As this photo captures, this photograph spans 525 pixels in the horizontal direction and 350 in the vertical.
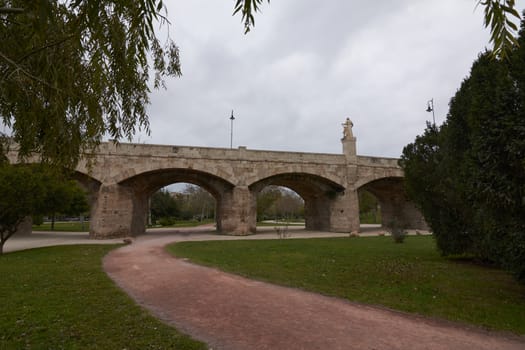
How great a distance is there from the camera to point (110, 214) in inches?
671

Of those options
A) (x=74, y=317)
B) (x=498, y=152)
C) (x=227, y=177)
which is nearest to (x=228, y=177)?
(x=227, y=177)

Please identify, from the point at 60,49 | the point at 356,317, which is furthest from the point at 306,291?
the point at 60,49

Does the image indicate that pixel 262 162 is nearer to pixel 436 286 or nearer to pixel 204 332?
pixel 436 286

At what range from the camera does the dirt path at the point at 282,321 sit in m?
3.54

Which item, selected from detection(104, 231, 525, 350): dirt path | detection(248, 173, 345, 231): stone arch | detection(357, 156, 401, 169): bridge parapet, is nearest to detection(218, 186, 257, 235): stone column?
detection(248, 173, 345, 231): stone arch

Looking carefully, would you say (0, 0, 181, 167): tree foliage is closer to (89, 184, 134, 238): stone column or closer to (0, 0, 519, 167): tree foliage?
(0, 0, 519, 167): tree foliage

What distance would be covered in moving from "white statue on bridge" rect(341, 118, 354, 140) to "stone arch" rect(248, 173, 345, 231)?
355cm

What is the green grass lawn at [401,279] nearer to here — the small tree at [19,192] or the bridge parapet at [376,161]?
the small tree at [19,192]

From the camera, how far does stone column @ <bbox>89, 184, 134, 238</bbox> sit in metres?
16.8

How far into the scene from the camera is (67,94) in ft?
10.5

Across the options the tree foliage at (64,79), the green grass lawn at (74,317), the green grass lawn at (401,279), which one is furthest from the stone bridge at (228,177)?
the tree foliage at (64,79)

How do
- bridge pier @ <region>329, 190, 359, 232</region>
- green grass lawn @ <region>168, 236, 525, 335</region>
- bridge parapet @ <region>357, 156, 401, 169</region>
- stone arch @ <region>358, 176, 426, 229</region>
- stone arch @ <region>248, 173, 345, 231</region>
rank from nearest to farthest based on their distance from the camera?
green grass lawn @ <region>168, 236, 525, 335</region>
stone arch @ <region>248, 173, 345, 231</region>
bridge pier @ <region>329, 190, 359, 232</region>
bridge parapet @ <region>357, 156, 401, 169</region>
stone arch @ <region>358, 176, 426, 229</region>

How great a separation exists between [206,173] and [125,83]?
1476cm

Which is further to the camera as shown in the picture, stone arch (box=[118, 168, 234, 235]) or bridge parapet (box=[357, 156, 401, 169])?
bridge parapet (box=[357, 156, 401, 169])
